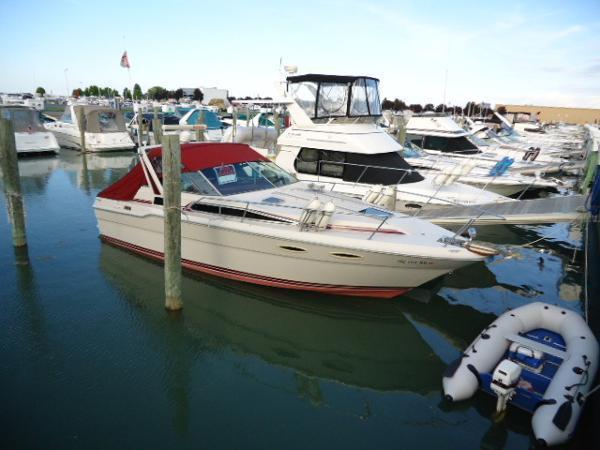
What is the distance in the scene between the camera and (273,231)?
22.6 feet

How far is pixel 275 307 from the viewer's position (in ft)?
23.6

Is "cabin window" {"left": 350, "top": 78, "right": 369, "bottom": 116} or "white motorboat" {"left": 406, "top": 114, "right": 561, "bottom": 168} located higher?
"cabin window" {"left": 350, "top": 78, "right": 369, "bottom": 116}

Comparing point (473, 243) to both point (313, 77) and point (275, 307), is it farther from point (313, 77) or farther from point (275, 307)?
point (313, 77)

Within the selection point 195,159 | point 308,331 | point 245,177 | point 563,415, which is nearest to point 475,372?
point 563,415

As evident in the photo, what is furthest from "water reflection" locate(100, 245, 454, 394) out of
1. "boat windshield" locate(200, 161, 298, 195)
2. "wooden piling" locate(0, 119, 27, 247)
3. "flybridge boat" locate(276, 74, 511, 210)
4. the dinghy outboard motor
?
"flybridge boat" locate(276, 74, 511, 210)

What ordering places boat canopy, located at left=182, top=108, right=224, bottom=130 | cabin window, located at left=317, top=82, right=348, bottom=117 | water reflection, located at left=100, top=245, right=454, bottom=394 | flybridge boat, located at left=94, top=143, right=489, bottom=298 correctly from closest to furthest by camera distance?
water reflection, located at left=100, top=245, right=454, bottom=394 < flybridge boat, located at left=94, top=143, right=489, bottom=298 < cabin window, located at left=317, top=82, right=348, bottom=117 < boat canopy, located at left=182, top=108, right=224, bottom=130

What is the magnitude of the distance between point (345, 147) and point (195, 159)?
13.6ft

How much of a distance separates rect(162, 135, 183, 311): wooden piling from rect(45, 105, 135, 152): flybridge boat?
20.0m

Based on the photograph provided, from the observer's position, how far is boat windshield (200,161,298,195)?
26.2 ft

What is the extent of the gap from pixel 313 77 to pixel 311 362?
7688 mm

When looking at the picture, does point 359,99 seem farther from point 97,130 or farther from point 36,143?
point 97,130

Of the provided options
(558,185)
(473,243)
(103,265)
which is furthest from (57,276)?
(558,185)

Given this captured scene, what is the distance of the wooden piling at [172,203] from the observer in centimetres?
622

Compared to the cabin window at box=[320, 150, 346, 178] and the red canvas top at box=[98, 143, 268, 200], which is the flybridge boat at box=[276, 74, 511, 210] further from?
the red canvas top at box=[98, 143, 268, 200]
